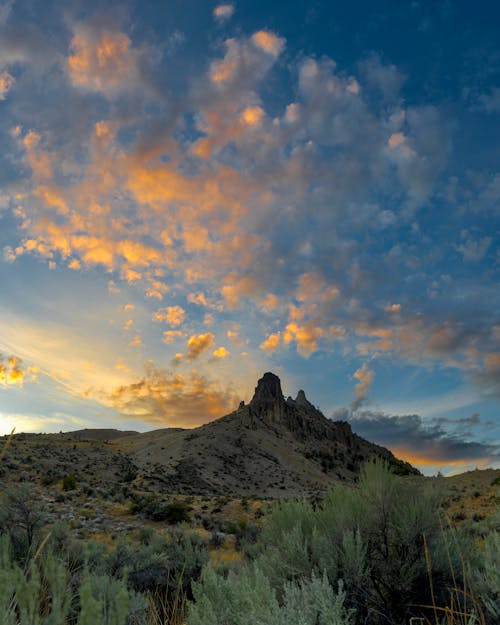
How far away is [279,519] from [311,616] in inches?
151

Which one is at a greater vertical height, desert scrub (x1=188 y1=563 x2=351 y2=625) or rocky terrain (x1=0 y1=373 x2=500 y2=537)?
rocky terrain (x1=0 y1=373 x2=500 y2=537)

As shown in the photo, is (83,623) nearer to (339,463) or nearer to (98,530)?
(98,530)

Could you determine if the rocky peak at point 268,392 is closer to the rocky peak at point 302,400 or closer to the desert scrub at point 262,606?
the rocky peak at point 302,400

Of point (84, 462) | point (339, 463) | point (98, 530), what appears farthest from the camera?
point (339, 463)

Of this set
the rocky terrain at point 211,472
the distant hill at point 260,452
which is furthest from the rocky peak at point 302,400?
the distant hill at point 260,452

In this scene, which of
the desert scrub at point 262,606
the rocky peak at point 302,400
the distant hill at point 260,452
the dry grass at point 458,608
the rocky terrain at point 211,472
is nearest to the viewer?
the desert scrub at point 262,606

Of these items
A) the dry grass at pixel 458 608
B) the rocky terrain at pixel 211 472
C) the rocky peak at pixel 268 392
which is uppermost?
the rocky peak at pixel 268 392

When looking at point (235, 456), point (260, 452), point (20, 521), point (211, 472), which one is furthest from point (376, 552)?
point (260, 452)

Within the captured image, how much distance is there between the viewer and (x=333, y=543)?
5.25m

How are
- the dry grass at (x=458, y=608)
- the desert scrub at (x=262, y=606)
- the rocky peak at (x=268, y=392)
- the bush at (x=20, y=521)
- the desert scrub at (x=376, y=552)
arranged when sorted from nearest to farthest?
the desert scrub at (x=262, y=606) → the dry grass at (x=458, y=608) → the desert scrub at (x=376, y=552) → the bush at (x=20, y=521) → the rocky peak at (x=268, y=392)

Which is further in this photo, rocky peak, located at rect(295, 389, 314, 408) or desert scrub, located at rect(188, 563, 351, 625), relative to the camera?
rocky peak, located at rect(295, 389, 314, 408)

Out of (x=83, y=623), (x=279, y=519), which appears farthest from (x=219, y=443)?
(x=83, y=623)

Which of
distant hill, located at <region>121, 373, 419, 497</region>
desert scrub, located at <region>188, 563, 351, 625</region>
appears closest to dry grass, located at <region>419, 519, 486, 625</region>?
desert scrub, located at <region>188, 563, 351, 625</region>

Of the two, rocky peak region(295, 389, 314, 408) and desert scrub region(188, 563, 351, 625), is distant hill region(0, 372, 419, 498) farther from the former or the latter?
desert scrub region(188, 563, 351, 625)
